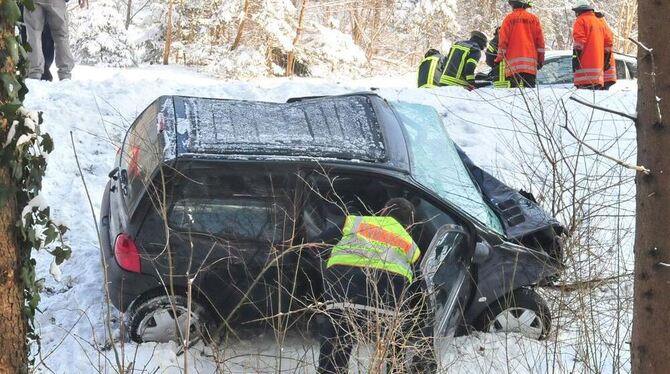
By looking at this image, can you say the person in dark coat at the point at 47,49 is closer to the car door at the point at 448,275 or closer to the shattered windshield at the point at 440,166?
the shattered windshield at the point at 440,166

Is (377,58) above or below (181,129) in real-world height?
below

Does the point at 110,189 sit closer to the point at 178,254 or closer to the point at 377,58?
the point at 178,254

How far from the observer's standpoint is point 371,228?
3.87m

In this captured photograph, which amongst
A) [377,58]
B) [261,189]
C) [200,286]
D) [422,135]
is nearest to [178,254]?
[200,286]

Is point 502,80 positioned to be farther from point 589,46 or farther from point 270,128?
point 270,128

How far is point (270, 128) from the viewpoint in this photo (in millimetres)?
5012

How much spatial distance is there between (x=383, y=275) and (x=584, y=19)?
7.47 m

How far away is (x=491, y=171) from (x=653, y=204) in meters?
5.23

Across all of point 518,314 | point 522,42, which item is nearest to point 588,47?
point 522,42

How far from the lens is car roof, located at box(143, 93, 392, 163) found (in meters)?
4.69

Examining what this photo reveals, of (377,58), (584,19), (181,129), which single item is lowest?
(377,58)

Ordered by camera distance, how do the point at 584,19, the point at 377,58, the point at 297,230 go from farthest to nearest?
the point at 377,58 < the point at 584,19 < the point at 297,230

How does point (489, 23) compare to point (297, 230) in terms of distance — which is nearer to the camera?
point (297, 230)

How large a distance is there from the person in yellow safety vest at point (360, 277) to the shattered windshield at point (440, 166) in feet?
3.33
